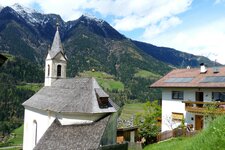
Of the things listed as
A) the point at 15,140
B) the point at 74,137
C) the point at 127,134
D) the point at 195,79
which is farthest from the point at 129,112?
the point at 74,137

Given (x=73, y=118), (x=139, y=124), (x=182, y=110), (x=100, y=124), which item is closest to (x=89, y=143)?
(x=100, y=124)

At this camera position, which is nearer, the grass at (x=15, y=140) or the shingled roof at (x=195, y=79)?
the shingled roof at (x=195, y=79)

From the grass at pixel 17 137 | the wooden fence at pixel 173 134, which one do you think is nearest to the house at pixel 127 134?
the wooden fence at pixel 173 134

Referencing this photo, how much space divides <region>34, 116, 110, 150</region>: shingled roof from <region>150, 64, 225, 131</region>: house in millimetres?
10538

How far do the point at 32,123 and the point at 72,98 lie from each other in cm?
1044

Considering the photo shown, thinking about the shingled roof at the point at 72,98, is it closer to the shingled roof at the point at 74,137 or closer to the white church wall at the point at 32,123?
the white church wall at the point at 32,123

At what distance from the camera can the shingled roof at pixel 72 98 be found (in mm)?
29859

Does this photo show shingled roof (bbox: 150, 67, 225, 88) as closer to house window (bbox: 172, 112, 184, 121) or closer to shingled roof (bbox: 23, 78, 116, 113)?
house window (bbox: 172, 112, 184, 121)

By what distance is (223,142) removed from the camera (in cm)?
677

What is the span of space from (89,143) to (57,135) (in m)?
3.87

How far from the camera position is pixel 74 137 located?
91.4 ft

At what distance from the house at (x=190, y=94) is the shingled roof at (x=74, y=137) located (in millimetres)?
10538

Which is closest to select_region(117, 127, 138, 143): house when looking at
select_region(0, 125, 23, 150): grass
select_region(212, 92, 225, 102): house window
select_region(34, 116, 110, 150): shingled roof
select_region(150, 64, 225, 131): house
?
select_region(150, 64, 225, 131): house

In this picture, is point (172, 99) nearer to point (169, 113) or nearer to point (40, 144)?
point (169, 113)
